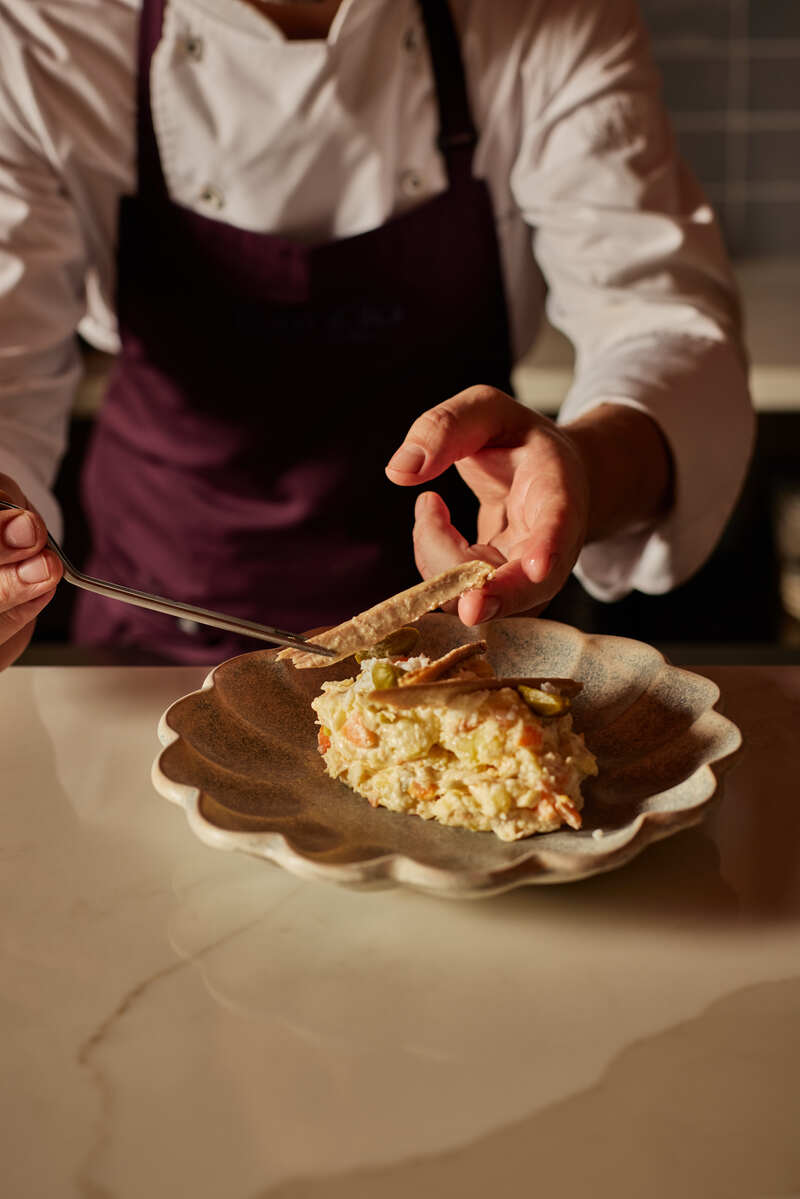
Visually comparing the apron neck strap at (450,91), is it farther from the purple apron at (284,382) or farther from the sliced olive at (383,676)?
the sliced olive at (383,676)

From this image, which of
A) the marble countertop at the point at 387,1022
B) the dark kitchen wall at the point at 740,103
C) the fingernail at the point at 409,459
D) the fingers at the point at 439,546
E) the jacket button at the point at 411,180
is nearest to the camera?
the marble countertop at the point at 387,1022

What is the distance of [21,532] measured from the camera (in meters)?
0.72

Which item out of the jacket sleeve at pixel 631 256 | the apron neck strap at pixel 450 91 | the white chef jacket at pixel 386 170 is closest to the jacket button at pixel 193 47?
the white chef jacket at pixel 386 170

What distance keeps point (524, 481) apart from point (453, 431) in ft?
0.36

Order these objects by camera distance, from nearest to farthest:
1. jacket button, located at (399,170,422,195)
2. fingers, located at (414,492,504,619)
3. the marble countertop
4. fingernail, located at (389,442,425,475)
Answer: the marble countertop → fingernail, located at (389,442,425,475) → fingers, located at (414,492,504,619) → jacket button, located at (399,170,422,195)

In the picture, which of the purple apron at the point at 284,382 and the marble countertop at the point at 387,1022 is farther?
the purple apron at the point at 284,382

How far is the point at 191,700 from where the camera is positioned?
2.42 ft

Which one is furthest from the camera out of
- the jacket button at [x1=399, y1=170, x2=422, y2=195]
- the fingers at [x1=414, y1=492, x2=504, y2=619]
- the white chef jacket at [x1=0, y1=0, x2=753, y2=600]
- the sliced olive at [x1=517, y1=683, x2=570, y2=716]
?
the jacket button at [x1=399, y1=170, x2=422, y2=195]

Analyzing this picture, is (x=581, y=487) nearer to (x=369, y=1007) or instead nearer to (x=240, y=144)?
(x=369, y=1007)

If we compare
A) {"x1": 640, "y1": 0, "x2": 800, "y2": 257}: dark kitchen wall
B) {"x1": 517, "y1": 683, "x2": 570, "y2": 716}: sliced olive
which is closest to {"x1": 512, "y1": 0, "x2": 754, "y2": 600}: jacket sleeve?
{"x1": 517, "y1": 683, "x2": 570, "y2": 716}: sliced olive

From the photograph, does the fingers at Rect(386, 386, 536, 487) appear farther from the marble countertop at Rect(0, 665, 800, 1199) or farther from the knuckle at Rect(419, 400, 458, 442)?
the marble countertop at Rect(0, 665, 800, 1199)

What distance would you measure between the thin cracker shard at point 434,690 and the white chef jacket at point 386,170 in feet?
1.74

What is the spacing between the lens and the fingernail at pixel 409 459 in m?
0.77

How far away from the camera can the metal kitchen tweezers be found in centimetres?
71
